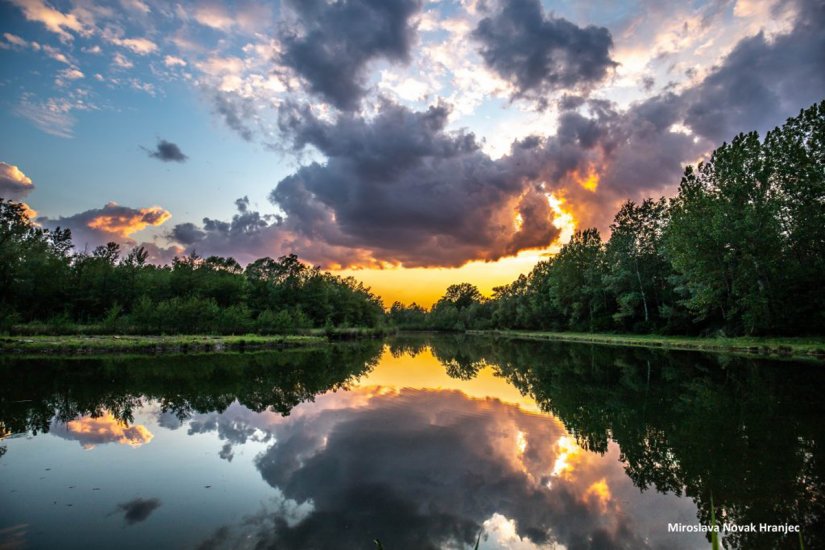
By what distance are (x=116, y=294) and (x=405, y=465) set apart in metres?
55.3

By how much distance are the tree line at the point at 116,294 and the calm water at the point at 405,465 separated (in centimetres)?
2558

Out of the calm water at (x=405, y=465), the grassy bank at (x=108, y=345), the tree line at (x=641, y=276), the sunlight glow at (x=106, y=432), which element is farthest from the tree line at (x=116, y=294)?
the sunlight glow at (x=106, y=432)

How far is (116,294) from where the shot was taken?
51.1 meters

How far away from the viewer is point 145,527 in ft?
18.3

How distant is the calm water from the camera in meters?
5.55

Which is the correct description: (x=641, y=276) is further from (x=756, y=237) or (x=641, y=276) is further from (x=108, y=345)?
(x=108, y=345)

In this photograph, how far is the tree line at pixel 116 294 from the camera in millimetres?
40375

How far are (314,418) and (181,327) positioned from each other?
118 ft

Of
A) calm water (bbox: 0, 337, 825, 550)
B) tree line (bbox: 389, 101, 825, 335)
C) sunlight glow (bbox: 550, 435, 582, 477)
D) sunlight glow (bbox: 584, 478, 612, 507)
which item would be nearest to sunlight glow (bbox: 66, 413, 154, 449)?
calm water (bbox: 0, 337, 825, 550)

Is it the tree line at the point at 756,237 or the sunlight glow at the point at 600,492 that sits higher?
the tree line at the point at 756,237

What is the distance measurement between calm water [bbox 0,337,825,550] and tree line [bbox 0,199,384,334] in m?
25.6

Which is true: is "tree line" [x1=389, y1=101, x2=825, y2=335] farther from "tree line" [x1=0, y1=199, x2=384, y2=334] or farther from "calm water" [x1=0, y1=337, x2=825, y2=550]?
"tree line" [x1=0, y1=199, x2=384, y2=334]

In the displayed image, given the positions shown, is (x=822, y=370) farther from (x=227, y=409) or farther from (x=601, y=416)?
(x=227, y=409)

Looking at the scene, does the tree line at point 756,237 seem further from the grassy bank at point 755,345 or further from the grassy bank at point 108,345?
the grassy bank at point 108,345
